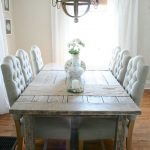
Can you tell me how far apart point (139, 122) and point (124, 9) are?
2.09m

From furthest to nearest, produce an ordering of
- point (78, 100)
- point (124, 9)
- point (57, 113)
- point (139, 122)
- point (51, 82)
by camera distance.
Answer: point (124, 9) < point (139, 122) < point (51, 82) < point (78, 100) < point (57, 113)

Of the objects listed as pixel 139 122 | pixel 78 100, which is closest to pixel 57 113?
pixel 78 100

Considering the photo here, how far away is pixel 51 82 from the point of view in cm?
230

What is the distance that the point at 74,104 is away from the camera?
1721 mm

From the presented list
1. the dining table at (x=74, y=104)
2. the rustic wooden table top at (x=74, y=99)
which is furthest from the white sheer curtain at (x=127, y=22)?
the dining table at (x=74, y=104)

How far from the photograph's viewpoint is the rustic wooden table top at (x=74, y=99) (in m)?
1.62

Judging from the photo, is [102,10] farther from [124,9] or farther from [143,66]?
[143,66]

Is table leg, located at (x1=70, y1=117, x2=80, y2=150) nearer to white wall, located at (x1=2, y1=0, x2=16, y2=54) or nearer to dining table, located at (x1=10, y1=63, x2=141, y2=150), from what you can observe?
dining table, located at (x1=10, y1=63, x2=141, y2=150)

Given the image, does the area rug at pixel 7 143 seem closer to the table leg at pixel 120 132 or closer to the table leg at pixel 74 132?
the table leg at pixel 74 132

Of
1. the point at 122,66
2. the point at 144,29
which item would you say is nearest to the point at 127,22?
the point at 144,29

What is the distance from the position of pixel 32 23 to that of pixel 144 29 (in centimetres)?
219

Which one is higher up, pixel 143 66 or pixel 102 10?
pixel 102 10

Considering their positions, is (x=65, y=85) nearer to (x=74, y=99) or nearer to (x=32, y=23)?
(x=74, y=99)

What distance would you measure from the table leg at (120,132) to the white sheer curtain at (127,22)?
8.38ft
